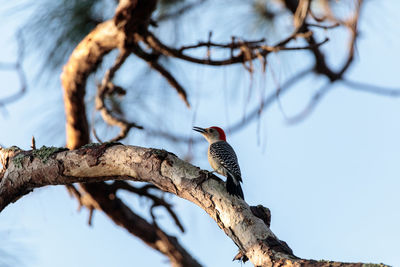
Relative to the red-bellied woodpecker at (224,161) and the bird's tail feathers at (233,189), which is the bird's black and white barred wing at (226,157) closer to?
the red-bellied woodpecker at (224,161)

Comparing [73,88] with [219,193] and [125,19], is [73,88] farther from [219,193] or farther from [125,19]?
[219,193]

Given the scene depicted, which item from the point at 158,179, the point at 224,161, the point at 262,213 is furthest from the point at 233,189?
the point at 224,161

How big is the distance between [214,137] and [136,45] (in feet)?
3.12

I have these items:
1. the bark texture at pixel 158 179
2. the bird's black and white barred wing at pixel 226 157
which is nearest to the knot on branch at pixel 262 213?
the bark texture at pixel 158 179

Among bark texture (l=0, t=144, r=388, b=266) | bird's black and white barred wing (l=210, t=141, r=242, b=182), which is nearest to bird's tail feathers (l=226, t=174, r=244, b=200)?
bark texture (l=0, t=144, r=388, b=266)

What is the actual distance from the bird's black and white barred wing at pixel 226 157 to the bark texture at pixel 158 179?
54 centimetres

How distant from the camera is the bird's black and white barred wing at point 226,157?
118 inches

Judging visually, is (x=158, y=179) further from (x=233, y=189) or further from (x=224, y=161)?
(x=224, y=161)

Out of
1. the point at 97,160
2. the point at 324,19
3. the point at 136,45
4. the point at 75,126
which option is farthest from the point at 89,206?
the point at 324,19

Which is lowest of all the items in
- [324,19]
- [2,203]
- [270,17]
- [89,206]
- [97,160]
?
[2,203]

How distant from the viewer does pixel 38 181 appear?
2646 mm

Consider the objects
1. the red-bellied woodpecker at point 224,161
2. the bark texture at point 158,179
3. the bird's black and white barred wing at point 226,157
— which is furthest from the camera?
the bird's black and white barred wing at point 226,157

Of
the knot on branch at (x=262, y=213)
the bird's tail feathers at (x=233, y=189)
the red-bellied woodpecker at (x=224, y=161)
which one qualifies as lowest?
the knot on branch at (x=262, y=213)

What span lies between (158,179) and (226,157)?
3.02 feet
